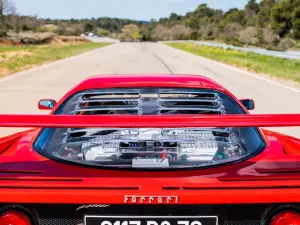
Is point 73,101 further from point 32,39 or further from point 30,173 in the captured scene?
point 32,39

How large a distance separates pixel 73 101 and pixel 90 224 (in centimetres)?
A: 132

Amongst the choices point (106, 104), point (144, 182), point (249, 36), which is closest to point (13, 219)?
point (144, 182)

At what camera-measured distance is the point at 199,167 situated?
95.4 inches

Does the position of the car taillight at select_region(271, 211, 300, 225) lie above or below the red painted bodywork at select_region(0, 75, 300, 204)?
below

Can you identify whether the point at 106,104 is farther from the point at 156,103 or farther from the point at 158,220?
the point at 158,220

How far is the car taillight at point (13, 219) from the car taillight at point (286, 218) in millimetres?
1153

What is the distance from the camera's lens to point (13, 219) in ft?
7.07

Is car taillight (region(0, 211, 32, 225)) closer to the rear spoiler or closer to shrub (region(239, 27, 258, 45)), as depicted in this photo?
the rear spoiler

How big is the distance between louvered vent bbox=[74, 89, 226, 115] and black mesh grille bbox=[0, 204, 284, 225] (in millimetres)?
1160

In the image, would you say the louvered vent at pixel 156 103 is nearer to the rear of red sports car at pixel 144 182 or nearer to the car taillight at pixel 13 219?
the rear of red sports car at pixel 144 182

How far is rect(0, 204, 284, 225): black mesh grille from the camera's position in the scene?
7.02ft

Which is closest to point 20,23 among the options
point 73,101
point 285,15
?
point 285,15

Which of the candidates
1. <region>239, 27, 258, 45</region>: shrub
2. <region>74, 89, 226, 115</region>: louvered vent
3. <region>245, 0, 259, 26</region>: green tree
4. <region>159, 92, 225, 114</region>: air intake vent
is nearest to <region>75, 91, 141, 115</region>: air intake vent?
<region>74, 89, 226, 115</region>: louvered vent

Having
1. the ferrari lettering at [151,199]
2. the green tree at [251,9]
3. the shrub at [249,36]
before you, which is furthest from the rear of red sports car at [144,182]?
the green tree at [251,9]
